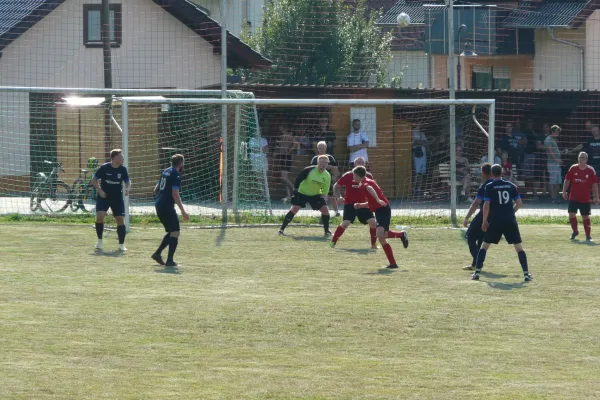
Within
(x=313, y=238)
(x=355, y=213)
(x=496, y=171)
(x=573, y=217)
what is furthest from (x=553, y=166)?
(x=496, y=171)

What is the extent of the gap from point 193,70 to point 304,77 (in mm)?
6661

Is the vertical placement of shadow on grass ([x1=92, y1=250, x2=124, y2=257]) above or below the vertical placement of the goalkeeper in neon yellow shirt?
below

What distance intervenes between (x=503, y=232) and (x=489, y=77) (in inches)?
876

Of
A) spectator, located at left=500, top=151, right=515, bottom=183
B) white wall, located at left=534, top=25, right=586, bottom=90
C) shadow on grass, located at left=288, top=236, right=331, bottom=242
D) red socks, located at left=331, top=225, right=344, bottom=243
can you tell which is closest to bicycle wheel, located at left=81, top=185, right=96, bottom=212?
shadow on grass, located at left=288, top=236, right=331, bottom=242

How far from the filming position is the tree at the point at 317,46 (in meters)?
37.3

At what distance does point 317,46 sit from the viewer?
3856cm

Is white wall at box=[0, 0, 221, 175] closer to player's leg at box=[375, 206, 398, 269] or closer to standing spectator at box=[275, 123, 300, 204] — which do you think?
standing spectator at box=[275, 123, 300, 204]

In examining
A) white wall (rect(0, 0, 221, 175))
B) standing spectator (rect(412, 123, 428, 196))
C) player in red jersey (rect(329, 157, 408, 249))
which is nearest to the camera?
player in red jersey (rect(329, 157, 408, 249))

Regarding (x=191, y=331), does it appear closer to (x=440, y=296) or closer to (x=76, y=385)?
(x=76, y=385)

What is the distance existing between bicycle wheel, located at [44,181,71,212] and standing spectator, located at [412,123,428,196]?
328 inches

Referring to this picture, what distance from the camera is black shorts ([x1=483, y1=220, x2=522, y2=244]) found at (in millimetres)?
15008

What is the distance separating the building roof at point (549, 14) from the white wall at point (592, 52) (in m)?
0.42

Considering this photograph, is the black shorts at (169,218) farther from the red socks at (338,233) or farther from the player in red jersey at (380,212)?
the red socks at (338,233)

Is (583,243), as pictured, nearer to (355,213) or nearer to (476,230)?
(355,213)
